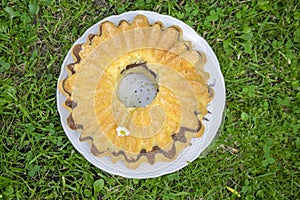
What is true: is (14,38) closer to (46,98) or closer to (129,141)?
(46,98)

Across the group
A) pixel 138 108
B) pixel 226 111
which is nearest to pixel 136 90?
pixel 138 108

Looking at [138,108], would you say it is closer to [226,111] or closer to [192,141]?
[192,141]

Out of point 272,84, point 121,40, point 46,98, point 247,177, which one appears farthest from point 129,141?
point 272,84

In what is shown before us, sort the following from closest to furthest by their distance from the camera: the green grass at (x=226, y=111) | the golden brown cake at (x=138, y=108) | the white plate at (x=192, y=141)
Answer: the golden brown cake at (x=138, y=108) → the white plate at (x=192, y=141) → the green grass at (x=226, y=111)

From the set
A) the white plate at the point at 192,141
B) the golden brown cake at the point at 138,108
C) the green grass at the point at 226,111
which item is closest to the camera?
the golden brown cake at the point at 138,108

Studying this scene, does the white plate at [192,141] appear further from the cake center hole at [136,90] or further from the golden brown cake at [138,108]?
the cake center hole at [136,90]

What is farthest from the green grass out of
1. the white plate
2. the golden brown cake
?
the golden brown cake

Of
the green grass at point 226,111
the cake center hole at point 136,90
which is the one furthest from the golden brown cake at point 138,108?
the green grass at point 226,111

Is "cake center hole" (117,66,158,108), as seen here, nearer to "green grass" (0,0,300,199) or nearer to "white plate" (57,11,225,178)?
"white plate" (57,11,225,178)
